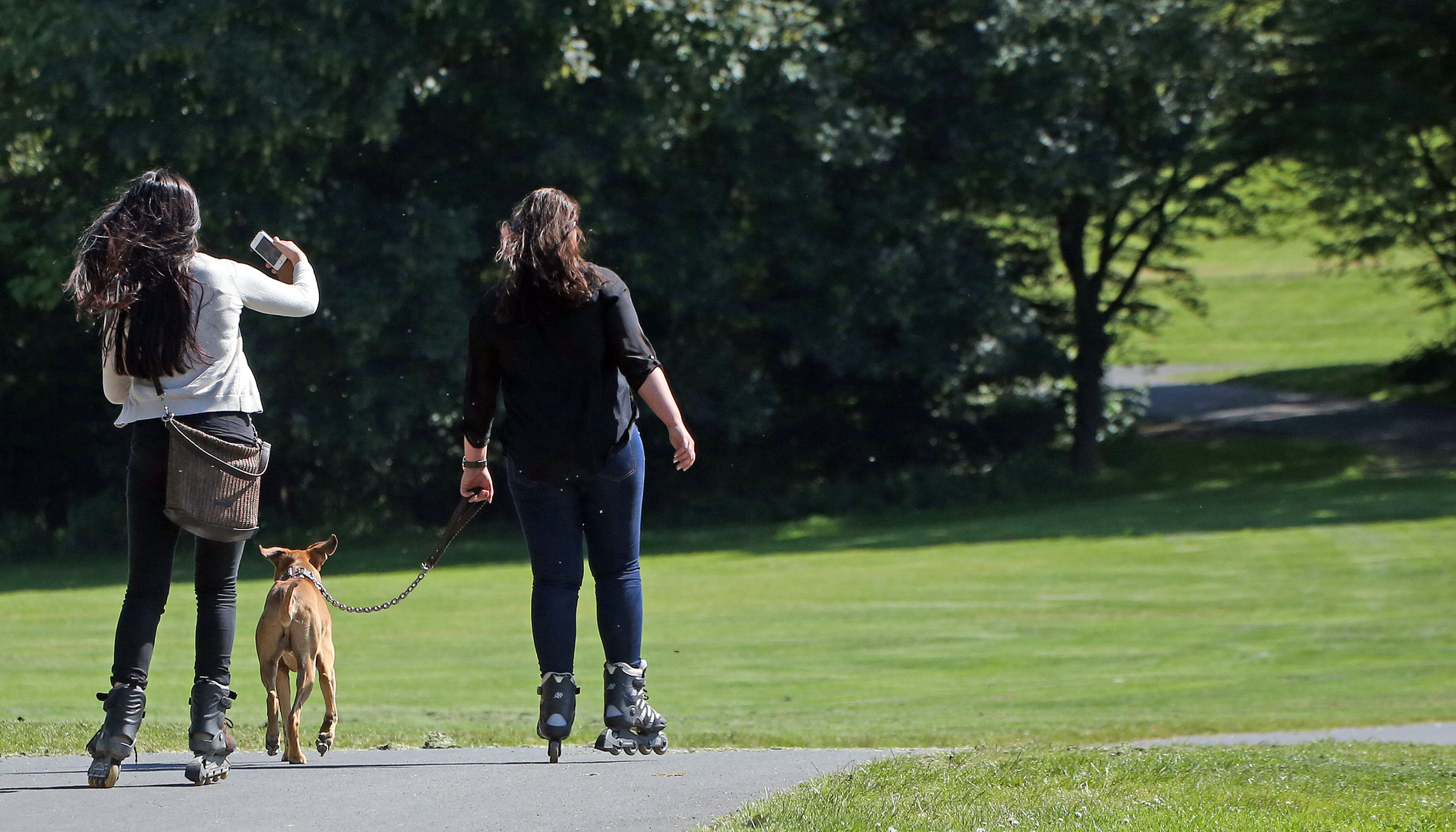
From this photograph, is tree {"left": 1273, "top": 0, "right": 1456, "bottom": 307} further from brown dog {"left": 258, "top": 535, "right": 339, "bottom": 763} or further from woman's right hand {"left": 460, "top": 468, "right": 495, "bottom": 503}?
brown dog {"left": 258, "top": 535, "right": 339, "bottom": 763}

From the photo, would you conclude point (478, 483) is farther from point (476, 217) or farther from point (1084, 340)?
point (1084, 340)

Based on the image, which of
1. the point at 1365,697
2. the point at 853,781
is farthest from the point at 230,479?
the point at 1365,697

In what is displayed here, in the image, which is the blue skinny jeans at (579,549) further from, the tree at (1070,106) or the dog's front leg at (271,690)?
the tree at (1070,106)

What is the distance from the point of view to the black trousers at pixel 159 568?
5.30 m

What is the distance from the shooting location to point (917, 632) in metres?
14.0

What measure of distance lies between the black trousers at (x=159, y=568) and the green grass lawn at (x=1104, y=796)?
6.16 ft

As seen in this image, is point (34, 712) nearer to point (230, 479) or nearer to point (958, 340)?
point (230, 479)

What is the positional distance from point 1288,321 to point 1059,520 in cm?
4025

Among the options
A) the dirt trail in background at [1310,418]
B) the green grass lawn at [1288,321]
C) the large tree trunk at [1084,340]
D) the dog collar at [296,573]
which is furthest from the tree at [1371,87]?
the dog collar at [296,573]

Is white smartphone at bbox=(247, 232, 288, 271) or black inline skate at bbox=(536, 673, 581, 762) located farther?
black inline skate at bbox=(536, 673, 581, 762)

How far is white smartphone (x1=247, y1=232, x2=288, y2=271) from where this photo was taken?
18.4 feet

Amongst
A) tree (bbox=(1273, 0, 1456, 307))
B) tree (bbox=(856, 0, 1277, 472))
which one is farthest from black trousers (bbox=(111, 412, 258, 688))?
tree (bbox=(1273, 0, 1456, 307))

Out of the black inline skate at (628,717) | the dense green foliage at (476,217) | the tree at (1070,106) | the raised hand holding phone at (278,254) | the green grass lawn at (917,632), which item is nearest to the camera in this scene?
the raised hand holding phone at (278,254)

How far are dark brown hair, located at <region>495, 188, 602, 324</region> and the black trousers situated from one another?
3.24ft
